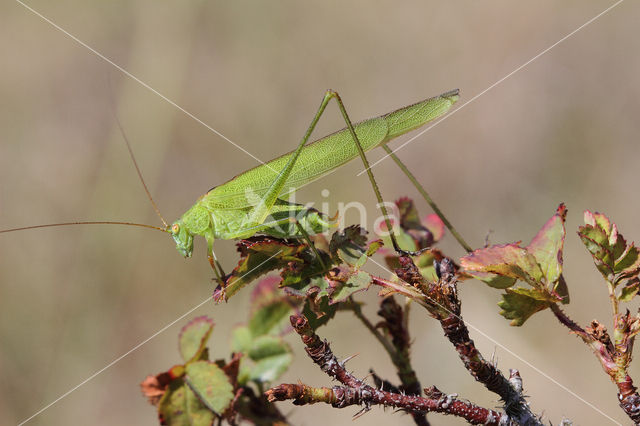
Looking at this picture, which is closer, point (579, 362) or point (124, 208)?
point (579, 362)

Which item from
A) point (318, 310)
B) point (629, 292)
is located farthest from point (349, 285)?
point (629, 292)

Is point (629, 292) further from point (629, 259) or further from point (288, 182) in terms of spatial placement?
point (288, 182)

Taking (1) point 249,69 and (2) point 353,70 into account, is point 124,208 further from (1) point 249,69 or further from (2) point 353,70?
(2) point 353,70

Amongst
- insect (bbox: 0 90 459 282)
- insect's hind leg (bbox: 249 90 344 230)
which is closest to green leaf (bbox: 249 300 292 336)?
insect (bbox: 0 90 459 282)

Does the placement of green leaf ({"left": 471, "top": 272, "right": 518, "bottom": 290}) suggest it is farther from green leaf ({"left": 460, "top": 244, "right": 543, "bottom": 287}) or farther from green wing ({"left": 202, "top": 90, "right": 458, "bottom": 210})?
green wing ({"left": 202, "top": 90, "right": 458, "bottom": 210})

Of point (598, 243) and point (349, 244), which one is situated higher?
point (349, 244)

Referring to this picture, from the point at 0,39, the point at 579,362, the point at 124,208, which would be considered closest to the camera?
the point at 579,362

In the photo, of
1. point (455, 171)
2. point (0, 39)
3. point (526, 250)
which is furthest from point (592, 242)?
point (0, 39)
